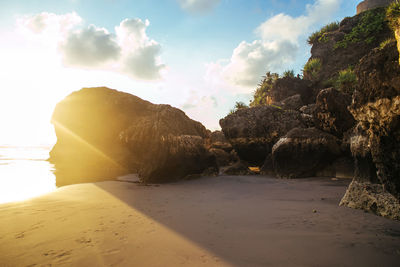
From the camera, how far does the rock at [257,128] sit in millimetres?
11039

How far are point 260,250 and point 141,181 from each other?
630cm

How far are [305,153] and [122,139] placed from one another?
743cm

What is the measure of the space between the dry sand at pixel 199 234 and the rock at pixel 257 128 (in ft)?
22.2

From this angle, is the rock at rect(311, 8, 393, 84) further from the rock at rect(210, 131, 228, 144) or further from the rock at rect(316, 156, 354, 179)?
the rock at rect(316, 156, 354, 179)

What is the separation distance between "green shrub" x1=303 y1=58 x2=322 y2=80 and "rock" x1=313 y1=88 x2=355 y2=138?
1636 cm

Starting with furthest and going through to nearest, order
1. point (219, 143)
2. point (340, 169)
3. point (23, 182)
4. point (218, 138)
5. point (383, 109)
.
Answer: point (218, 138)
point (219, 143)
point (23, 182)
point (340, 169)
point (383, 109)

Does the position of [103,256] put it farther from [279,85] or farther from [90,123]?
[279,85]

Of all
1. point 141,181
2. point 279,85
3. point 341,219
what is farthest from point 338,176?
point 279,85

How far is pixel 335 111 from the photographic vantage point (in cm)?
743

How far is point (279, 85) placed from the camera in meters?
20.9

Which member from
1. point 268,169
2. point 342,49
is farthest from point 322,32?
point 268,169

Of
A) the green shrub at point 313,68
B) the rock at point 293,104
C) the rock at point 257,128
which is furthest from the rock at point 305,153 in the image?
the green shrub at point 313,68

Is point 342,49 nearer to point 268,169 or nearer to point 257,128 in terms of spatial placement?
point 257,128

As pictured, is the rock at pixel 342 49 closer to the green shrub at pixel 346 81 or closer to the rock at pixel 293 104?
the green shrub at pixel 346 81
